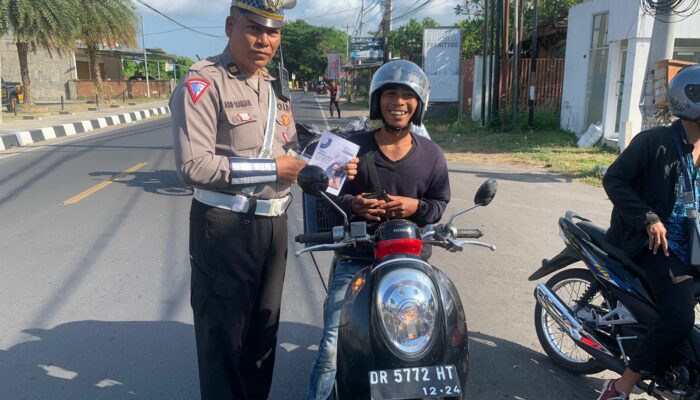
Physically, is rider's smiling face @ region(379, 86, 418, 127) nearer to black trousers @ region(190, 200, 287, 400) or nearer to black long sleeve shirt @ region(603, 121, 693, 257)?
black trousers @ region(190, 200, 287, 400)

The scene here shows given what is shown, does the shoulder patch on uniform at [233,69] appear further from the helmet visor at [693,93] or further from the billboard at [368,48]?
the billboard at [368,48]

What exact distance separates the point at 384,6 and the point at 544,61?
57.6 ft

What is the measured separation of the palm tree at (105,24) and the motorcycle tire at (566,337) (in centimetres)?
2611

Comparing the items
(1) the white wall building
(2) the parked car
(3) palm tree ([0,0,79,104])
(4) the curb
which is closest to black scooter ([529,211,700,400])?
(1) the white wall building

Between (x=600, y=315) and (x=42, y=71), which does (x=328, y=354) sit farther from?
(x=42, y=71)

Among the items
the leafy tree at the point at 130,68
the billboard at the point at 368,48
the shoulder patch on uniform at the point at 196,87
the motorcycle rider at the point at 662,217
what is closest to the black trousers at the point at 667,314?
the motorcycle rider at the point at 662,217

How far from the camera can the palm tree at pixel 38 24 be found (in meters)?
20.0

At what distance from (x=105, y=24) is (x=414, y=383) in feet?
96.5

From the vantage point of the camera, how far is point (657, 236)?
2.50 meters

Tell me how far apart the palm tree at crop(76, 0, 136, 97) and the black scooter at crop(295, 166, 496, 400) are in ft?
87.6

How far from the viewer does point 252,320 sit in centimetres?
252

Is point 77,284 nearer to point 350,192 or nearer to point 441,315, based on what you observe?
point 350,192

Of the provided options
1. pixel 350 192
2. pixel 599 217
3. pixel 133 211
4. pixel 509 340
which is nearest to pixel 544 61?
pixel 599 217

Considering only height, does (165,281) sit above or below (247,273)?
below
